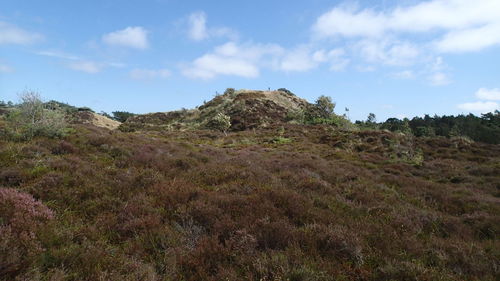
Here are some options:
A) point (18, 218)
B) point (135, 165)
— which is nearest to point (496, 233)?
point (18, 218)

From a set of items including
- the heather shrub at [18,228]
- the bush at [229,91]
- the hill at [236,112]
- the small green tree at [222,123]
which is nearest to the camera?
the heather shrub at [18,228]

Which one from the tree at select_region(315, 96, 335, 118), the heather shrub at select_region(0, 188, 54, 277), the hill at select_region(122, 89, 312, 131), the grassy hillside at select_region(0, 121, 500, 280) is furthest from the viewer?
the tree at select_region(315, 96, 335, 118)

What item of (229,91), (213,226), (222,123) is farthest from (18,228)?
(229,91)

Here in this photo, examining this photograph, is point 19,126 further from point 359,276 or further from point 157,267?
point 359,276

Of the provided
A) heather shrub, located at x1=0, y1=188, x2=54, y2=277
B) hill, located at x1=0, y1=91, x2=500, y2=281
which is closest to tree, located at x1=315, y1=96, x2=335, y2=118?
hill, located at x1=0, y1=91, x2=500, y2=281

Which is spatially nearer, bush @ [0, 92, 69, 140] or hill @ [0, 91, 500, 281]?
hill @ [0, 91, 500, 281]

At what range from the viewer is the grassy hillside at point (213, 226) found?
398cm

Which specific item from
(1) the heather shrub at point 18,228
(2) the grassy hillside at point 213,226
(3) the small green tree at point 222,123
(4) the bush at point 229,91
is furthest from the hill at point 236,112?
(1) the heather shrub at point 18,228

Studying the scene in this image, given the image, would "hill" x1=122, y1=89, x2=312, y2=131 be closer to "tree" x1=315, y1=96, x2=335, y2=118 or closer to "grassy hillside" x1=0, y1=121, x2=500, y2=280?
"tree" x1=315, y1=96, x2=335, y2=118

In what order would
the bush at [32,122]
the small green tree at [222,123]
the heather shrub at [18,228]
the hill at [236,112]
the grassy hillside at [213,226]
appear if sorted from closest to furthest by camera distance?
the heather shrub at [18,228], the grassy hillside at [213,226], the bush at [32,122], the small green tree at [222,123], the hill at [236,112]

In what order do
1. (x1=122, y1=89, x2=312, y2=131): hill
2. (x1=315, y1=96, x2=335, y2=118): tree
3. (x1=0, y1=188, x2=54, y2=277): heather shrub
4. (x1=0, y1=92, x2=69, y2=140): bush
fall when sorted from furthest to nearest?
(x1=315, y1=96, x2=335, y2=118): tree < (x1=122, y1=89, x2=312, y2=131): hill < (x1=0, y1=92, x2=69, y2=140): bush < (x1=0, y1=188, x2=54, y2=277): heather shrub

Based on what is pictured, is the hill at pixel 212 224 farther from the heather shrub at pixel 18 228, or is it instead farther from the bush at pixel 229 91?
the bush at pixel 229 91

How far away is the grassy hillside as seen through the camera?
157 inches

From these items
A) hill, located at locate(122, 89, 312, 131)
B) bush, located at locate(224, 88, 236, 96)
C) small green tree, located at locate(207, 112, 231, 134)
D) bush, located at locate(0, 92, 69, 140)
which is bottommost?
bush, located at locate(0, 92, 69, 140)
